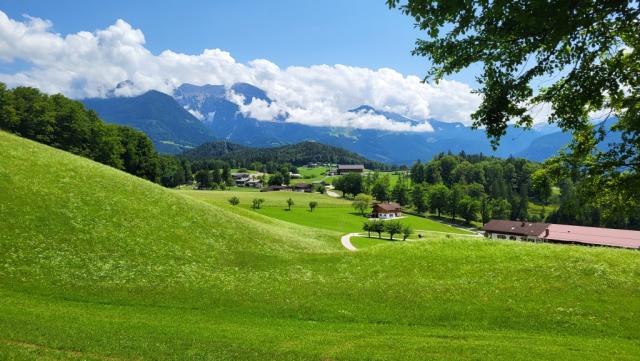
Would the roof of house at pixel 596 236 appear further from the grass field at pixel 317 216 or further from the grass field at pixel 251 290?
the grass field at pixel 251 290

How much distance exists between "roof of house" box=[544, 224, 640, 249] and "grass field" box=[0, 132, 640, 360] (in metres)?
81.2

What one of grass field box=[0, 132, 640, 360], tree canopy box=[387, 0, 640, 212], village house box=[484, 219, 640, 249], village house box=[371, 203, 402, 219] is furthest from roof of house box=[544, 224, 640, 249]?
tree canopy box=[387, 0, 640, 212]

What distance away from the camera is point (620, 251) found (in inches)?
1865

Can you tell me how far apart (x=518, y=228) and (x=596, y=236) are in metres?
28.9

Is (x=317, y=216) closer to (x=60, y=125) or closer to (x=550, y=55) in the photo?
(x=60, y=125)

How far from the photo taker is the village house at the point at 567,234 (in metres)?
113

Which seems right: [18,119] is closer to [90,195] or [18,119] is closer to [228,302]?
[90,195]

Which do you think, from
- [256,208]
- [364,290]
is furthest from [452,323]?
[256,208]

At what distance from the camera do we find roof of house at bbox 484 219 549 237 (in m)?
138

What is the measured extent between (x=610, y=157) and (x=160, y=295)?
31.8 metres

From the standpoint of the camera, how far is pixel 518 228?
479ft

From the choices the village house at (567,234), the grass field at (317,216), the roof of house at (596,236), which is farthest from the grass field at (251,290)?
the village house at (567,234)

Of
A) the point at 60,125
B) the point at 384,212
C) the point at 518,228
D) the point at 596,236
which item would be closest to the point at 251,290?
the point at 60,125

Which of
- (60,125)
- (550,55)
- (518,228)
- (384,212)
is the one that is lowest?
(518,228)
